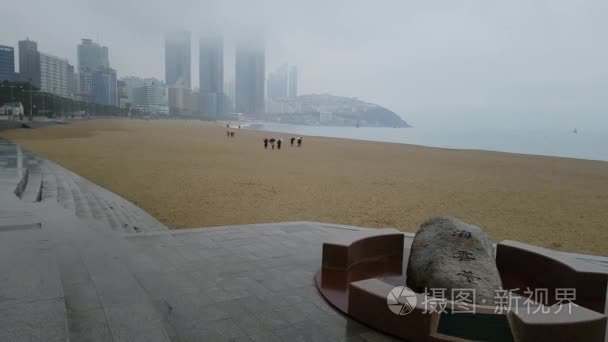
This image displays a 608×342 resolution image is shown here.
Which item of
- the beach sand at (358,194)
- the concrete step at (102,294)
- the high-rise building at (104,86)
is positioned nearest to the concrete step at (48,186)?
the beach sand at (358,194)

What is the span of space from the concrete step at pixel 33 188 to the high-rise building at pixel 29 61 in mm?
91404

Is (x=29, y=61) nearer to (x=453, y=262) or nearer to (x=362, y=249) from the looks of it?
(x=362, y=249)

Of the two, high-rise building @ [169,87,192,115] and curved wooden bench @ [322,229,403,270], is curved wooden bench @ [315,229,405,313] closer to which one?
curved wooden bench @ [322,229,403,270]

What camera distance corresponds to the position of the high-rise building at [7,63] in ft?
230

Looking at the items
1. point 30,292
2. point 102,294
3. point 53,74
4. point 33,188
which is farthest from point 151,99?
point 30,292

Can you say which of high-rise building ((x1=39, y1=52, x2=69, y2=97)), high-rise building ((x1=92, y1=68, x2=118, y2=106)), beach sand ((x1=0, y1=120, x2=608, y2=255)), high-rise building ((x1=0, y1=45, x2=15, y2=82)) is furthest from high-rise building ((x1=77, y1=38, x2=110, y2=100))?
beach sand ((x1=0, y1=120, x2=608, y2=255))

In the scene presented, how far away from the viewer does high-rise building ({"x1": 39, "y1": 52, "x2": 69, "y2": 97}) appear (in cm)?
9175

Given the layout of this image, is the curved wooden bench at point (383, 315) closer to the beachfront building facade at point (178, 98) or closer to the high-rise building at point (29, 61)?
the high-rise building at point (29, 61)

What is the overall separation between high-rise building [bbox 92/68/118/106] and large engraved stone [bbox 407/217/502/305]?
490 ft

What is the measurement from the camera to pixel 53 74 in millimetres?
97375

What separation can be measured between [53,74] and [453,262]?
11498 centimetres

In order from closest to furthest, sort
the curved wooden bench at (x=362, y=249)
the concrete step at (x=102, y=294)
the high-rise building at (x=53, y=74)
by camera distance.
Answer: the concrete step at (x=102, y=294)
the curved wooden bench at (x=362, y=249)
the high-rise building at (x=53, y=74)

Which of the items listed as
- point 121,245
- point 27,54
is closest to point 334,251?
point 121,245

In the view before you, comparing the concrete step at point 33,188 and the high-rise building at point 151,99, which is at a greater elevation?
the high-rise building at point 151,99
